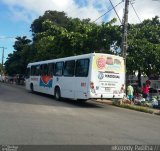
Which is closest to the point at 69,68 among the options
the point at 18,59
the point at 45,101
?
the point at 45,101

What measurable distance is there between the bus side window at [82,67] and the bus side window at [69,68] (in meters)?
0.62

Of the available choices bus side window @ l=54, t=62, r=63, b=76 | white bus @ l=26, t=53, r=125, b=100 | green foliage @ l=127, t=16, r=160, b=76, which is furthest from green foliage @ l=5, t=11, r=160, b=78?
white bus @ l=26, t=53, r=125, b=100

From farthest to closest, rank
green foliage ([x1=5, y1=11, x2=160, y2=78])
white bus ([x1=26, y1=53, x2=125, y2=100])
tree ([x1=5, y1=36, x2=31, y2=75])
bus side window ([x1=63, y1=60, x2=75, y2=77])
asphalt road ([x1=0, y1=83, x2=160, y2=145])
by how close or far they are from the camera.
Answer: tree ([x1=5, y1=36, x2=31, y2=75]) < green foliage ([x1=5, y1=11, x2=160, y2=78]) < bus side window ([x1=63, y1=60, x2=75, y2=77]) < white bus ([x1=26, y1=53, x2=125, y2=100]) < asphalt road ([x1=0, y1=83, x2=160, y2=145])

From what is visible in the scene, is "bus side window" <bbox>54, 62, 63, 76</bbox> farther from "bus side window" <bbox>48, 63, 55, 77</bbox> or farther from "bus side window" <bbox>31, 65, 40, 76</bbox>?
"bus side window" <bbox>31, 65, 40, 76</bbox>

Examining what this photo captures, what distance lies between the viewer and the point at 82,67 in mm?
19609

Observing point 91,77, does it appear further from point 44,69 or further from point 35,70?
point 35,70

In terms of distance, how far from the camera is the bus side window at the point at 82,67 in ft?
62.6

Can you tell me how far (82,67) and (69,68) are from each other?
1.95 meters

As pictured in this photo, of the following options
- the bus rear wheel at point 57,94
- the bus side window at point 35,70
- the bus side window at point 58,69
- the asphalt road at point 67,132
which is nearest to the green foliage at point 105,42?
the bus side window at point 35,70

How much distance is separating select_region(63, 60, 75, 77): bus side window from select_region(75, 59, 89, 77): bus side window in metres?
0.62

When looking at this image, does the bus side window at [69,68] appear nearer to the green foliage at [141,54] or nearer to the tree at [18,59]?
the green foliage at [141,54]

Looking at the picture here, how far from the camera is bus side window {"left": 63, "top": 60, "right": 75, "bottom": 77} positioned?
20.9 meters

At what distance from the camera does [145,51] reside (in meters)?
26.4

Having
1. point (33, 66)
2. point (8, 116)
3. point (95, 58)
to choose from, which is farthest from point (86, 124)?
point (33, 66)
